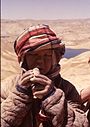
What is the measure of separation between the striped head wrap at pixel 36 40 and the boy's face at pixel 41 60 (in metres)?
0.02

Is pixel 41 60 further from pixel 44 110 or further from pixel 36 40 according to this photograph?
pixel 44 110

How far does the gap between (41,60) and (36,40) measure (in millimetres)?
92

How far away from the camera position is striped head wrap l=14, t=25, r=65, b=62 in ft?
5.79

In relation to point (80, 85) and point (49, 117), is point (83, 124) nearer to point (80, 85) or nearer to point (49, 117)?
point (49, 117)

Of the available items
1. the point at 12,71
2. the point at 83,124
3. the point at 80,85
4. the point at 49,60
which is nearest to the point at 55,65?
the point at 49,60

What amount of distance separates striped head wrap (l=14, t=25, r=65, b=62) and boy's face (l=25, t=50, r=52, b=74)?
0.08 ft

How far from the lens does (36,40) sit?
1772 mm

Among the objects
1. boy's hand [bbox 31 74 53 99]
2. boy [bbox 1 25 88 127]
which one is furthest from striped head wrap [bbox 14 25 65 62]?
boy's hand [bbox 31 74 53 99]

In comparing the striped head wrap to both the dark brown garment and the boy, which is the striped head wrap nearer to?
the boy

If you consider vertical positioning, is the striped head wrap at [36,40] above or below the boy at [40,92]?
above

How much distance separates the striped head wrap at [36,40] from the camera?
1765mm

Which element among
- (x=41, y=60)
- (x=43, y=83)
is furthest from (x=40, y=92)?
(x=41, y=60)

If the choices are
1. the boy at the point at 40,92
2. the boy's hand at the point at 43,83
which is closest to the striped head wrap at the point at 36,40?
the boy at the point at 40,92

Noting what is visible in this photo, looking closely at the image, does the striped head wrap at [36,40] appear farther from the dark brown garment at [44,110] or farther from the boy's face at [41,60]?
the dark brown garment at [44,110]
